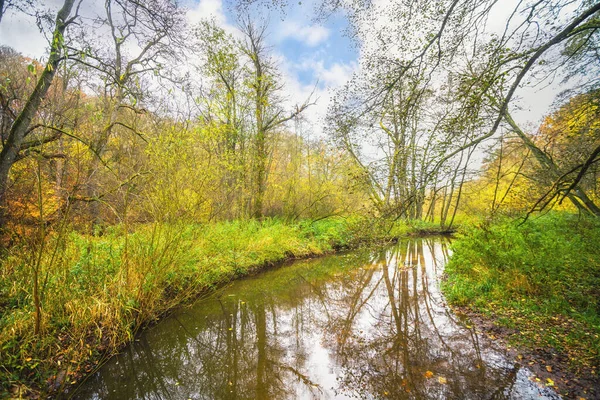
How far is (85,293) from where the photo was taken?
393cm

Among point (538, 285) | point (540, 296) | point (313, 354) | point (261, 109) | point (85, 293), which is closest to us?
point (85, 293)

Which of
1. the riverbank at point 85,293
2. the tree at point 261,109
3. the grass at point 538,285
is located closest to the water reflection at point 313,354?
the riverbank at point 85,293

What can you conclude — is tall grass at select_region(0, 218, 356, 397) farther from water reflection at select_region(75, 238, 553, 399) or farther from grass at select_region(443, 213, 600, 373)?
grass at select_region(443, 213, 600, 373)

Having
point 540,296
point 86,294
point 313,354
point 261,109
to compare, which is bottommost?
point 313,354

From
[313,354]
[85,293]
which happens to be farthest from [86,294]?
[313,354]

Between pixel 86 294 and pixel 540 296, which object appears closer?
pixel 86 294

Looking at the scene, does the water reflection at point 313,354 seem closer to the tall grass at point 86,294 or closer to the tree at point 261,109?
the tall grass at point 86,294

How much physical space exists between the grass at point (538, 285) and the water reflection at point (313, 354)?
2.43 ft

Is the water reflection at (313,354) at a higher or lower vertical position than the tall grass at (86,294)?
lower

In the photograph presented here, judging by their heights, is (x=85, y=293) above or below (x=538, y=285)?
above

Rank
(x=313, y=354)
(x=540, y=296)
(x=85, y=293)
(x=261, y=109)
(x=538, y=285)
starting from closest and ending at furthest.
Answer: (x=85, y=293), (x=313, y=354), (x=540, y=296), (x=538, y=285), (x=261, y=109)

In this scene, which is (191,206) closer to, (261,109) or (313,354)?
(313,354)

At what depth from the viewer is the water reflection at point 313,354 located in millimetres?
3301

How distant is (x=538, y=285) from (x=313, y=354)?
4.59 meters
